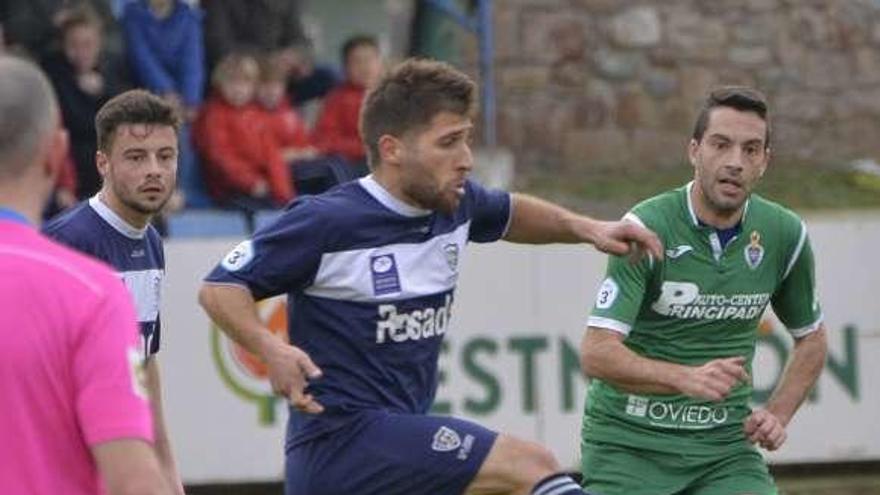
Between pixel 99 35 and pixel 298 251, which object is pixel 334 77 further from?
pixel 298 251

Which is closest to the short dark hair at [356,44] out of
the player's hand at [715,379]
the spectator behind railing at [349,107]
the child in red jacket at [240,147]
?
the spectator behind railing at [349,107]

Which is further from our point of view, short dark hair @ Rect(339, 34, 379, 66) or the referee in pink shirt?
short dark hair @ Rect(339, 34, 379, 66)

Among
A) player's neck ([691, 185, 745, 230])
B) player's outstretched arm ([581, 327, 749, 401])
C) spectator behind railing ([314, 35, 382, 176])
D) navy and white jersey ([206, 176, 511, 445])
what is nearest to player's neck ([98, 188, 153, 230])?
navy and white jersey ([206, 176, 511, 445])

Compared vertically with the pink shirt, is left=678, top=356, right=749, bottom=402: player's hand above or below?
below

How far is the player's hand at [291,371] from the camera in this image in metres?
6.19

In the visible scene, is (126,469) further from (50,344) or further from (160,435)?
(160,435)

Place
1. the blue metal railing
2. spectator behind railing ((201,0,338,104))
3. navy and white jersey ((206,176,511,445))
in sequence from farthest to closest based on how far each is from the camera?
1. the blue metal railing
2. spectator behind railing ((201,0,338,104))
3. navy and white jersey ((206,176,511,445))

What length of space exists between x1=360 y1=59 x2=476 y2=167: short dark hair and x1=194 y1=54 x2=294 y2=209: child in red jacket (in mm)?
6975

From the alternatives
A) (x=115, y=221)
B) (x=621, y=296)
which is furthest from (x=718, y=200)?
(x=115, y=221)

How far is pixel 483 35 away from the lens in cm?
1625

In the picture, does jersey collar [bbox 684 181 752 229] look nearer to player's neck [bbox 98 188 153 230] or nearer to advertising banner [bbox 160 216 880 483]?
player's neck [bbox 98 188 153 230]

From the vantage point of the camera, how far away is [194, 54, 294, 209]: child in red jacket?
1379cm

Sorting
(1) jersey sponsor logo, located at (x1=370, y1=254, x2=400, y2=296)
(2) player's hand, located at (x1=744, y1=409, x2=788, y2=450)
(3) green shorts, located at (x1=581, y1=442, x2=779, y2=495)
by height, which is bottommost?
(3) green shorts, located at (x1=581, y1=442, x2=779, y2=495)

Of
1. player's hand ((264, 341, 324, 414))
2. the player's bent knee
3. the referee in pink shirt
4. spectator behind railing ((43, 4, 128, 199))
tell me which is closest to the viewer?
the referee in pink shirt
